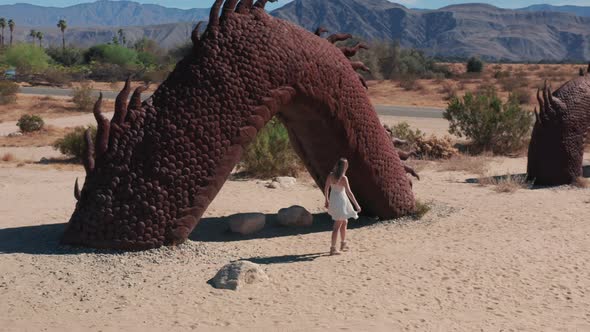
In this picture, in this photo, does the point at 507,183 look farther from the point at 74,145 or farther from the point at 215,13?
the point at 74,145

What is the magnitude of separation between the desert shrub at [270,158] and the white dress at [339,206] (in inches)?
243

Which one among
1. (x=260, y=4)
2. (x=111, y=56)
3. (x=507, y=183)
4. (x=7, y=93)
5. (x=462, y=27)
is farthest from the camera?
(x=462, y=27)

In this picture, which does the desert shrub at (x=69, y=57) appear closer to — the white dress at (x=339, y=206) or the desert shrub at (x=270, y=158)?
the desert shrub at (x=270, y=158)

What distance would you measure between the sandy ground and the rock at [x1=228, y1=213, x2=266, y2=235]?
18 cm

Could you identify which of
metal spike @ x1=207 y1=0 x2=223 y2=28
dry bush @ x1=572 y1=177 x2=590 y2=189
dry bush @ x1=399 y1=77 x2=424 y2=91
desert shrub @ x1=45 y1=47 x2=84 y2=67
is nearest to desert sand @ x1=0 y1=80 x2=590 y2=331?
dry bush @ x1=572 y1=177 x2=590 y2=189

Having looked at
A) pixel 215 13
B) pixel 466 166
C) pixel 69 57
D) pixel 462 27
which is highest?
pixel 462 27

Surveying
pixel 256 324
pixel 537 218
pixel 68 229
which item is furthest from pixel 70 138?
pixel 256 324

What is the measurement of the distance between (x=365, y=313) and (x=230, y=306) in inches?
46.5

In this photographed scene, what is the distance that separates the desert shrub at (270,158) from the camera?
14180 millimetres

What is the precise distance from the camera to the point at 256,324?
5.79 meters

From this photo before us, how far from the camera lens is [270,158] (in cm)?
1415

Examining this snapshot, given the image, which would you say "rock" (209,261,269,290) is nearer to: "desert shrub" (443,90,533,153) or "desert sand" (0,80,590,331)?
"desert sand" (0,80,590,331)

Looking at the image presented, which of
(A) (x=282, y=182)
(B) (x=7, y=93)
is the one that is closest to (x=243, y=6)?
(A) (x=282, y=182)

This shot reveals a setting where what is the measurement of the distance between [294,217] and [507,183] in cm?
449
